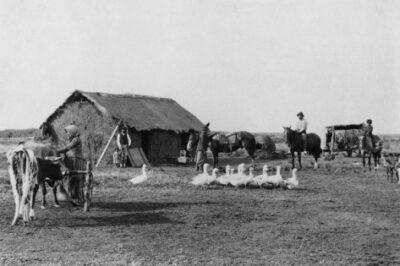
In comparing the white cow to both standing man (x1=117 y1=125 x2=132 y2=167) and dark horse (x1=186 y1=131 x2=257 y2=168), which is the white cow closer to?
dark horse (x1=186 y1=131 x2=257 y2=168)

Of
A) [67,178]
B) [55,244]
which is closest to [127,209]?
[67,178]

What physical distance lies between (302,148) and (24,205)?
17208 millimetres

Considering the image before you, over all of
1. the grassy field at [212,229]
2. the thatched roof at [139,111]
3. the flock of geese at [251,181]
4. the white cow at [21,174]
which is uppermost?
the thatched roof at [139,111]

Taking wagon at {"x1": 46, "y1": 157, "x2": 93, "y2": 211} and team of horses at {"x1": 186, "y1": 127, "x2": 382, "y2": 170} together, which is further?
team of horses at {"x1": 186, "y1": 127, "x2": 382, "y2": 170}

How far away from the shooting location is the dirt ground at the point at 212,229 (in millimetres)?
7984

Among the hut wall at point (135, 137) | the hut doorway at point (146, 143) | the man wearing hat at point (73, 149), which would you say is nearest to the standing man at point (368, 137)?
the hut doorway at point (146, 143)

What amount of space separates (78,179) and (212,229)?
3960 millimetres

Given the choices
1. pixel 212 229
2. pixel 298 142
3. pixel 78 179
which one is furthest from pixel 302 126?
pixel 212 229

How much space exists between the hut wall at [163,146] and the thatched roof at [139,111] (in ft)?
1.79

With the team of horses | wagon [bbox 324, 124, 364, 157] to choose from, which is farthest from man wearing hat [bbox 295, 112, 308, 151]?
wagon [bbox 324, 124, 364, 157]

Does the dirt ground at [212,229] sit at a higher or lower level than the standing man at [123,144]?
lower

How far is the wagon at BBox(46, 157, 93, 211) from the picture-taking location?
473 inches

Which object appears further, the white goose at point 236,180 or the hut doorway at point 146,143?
the hut doorway at point 146,143

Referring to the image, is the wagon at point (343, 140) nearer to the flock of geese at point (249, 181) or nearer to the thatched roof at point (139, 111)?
the thatched roof at point (139, 111)
